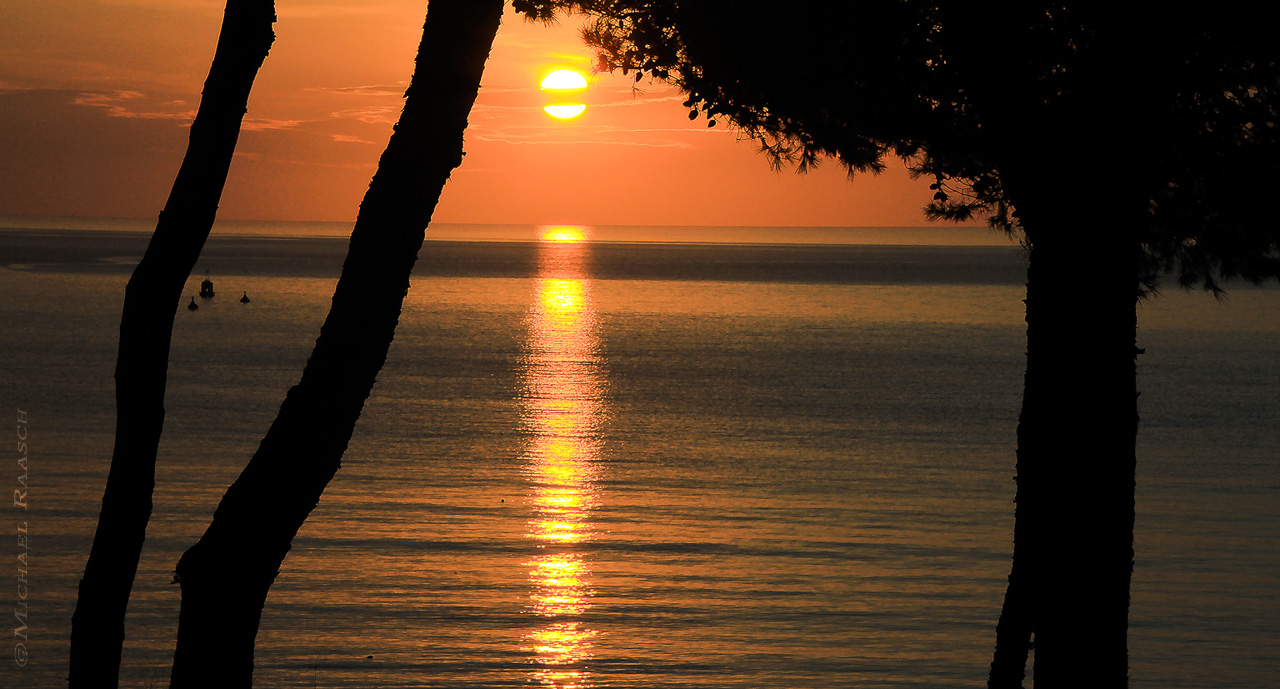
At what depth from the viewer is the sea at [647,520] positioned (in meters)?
11.6

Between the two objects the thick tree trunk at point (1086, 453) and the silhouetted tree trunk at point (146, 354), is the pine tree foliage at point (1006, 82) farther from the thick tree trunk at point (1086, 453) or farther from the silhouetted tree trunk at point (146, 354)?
the silhouetted tree trunk at point (146, 354)

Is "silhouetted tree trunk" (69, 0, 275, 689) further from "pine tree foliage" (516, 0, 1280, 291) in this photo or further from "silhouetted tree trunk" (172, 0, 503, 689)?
"pine tree foliage" (516, 0, 1280, 291)

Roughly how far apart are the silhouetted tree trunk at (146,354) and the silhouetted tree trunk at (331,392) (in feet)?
0.99

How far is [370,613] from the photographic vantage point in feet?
40.9

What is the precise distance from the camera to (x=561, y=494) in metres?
18.8

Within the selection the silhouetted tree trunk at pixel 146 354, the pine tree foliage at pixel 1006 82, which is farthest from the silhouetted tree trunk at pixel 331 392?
the pine tree foliage at pixel 1006 82

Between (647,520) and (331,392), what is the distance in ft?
39.7

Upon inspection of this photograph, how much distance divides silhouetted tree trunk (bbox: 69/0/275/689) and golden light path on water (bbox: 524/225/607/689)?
6.11 m

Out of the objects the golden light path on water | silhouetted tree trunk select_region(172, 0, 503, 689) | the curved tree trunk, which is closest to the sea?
the golden light path on water

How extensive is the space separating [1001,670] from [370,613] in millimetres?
7434

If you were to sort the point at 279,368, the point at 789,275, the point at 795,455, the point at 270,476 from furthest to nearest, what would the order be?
the point at 789,275 → the point at 279,368 → the point at 795,455 → the point at 270,476

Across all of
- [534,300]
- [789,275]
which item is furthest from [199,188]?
[789,275]

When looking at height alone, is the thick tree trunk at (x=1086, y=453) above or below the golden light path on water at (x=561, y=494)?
above

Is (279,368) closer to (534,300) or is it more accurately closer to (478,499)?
(478,499)
